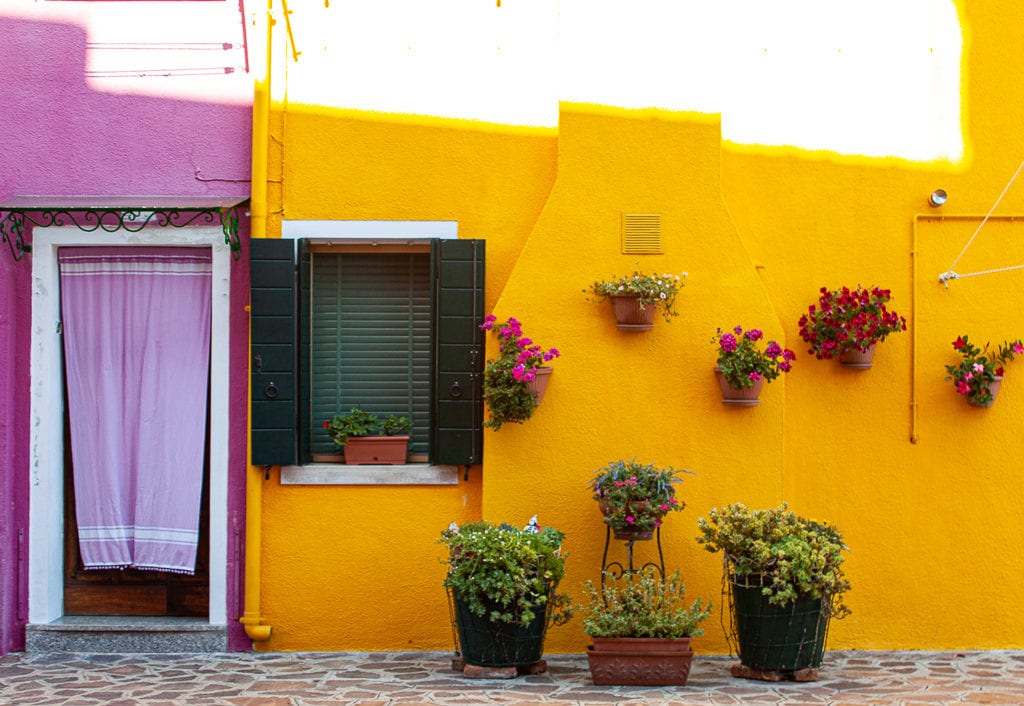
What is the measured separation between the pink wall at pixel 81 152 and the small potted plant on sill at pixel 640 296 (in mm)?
2382

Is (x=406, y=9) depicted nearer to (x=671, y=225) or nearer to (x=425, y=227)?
(x=425, y=227)

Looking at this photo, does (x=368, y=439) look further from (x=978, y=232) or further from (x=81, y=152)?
(x=978, y=232)

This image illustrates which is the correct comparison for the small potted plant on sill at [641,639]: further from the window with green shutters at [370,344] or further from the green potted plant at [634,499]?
the window with green shutters at [370,344]

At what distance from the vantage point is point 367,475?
8.00 meters

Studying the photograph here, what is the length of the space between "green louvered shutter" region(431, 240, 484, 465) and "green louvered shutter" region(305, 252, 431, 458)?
34cm

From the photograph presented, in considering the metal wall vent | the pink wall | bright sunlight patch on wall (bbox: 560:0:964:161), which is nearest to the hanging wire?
bright sunlight patch on wall (bbox: 560:0:964:161)

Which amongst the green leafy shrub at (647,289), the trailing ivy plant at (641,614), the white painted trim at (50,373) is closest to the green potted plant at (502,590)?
the trailing ivy plant at (641,614)

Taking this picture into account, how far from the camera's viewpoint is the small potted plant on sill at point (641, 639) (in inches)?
277

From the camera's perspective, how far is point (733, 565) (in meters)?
7.12

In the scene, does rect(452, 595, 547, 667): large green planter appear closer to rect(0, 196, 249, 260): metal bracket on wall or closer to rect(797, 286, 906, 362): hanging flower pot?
rect(797, 286, 906, 362): hanging flower pot

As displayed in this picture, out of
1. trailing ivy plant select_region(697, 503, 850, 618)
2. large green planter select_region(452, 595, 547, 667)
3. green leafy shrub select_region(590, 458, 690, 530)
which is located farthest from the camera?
green leafy shrub select_region(590, 458, 690, 530)

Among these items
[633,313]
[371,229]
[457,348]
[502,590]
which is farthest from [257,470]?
[633,313]

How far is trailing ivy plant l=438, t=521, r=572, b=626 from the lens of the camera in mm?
7020

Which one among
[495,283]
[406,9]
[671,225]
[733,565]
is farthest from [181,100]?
[733,565]
